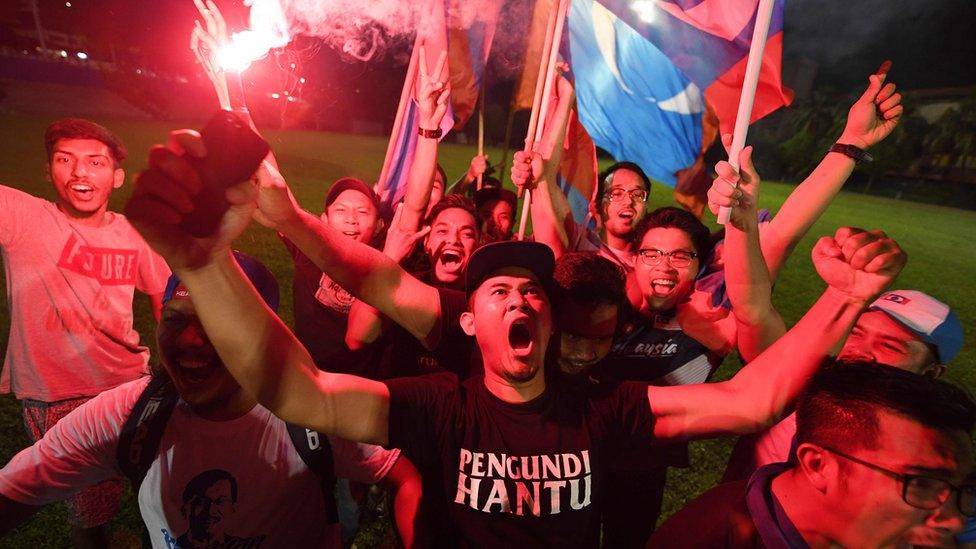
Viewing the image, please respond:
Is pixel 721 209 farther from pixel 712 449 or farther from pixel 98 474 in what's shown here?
pixel 712 449

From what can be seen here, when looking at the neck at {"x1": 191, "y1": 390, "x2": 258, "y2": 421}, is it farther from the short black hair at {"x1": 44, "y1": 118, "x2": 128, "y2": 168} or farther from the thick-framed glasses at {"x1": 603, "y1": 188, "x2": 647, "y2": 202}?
the thick-framed glasses at {"x1": 603, "y1": 188, "x2": 647, "y2": 202}

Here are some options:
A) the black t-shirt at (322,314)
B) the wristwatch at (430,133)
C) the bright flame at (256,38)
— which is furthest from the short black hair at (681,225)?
the bright flame at (256,38)

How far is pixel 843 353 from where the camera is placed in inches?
91.7

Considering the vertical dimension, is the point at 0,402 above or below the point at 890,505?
below

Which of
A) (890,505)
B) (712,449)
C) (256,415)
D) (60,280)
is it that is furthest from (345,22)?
(712,449)

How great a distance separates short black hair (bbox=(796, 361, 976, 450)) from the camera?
153cm

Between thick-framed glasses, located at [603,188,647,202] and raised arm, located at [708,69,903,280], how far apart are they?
4.14 feet

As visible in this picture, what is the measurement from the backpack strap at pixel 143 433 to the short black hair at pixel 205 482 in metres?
0.17

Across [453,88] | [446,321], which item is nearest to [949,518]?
[446,321]

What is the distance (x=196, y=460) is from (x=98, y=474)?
46cm

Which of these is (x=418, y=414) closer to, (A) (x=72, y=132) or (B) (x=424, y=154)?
(B) (x=424, y=154)


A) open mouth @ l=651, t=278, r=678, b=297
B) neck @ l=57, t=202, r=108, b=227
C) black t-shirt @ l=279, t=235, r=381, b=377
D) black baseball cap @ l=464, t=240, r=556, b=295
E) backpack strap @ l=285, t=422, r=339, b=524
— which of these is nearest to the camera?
backpack strap @ l=285, t=422, r=339, b=524

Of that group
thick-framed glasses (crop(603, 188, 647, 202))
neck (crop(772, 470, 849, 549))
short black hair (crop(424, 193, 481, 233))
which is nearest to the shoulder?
neck (crop(772, 470, 849, 549))

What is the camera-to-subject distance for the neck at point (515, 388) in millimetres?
1975
